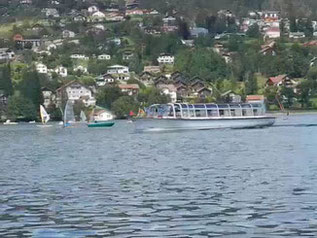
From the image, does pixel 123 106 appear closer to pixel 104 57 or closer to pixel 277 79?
pixel 277 79

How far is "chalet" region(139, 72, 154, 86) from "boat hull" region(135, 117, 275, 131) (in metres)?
84.2

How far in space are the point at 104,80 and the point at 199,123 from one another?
3633 inches

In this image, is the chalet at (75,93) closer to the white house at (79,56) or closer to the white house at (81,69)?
the white house at (81,69)

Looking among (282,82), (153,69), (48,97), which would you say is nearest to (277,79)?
(282,82)

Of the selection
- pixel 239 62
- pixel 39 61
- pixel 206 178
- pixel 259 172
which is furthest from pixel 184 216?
pixel 39 61

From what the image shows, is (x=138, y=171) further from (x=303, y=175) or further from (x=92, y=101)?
(x=92, y=101)

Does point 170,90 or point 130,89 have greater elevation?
point 130,89

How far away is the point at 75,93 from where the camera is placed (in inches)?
6142

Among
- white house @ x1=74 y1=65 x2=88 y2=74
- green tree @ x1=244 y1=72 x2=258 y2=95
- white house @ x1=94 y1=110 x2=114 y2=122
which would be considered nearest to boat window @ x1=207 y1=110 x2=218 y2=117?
white house @ x1=94 y1=110 x2=114 y2=122

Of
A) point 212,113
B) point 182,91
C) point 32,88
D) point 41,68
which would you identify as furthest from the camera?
point 41,68

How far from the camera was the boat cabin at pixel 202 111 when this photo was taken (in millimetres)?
81312

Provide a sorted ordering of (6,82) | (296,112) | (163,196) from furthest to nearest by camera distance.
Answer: (6,82) → (296,112) → (163,196)

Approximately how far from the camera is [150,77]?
170m

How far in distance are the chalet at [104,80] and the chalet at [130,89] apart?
24.2ft
